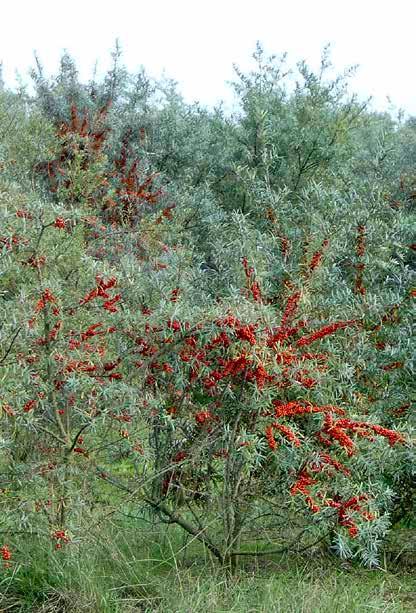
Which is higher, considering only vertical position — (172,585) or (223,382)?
(223,382)

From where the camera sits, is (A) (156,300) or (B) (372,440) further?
(A) (156,300)

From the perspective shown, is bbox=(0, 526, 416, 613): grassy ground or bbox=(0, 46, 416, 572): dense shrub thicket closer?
bbox=(0, 526, 416, 613): grassy ground

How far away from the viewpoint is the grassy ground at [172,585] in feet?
13.0

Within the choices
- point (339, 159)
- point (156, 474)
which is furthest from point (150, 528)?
point (339, 159)

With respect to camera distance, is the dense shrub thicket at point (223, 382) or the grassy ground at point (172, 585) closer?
the grassy ground at point (172, 585)

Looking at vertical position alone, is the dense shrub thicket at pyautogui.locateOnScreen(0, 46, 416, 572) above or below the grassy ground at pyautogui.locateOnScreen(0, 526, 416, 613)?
Answer: above

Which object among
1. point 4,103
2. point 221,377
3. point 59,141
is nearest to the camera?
point 221,377

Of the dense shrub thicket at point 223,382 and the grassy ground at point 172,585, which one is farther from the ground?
the dense shrub thicket at point 223,382

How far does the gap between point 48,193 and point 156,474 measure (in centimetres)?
729

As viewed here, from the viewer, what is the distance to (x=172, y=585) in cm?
433

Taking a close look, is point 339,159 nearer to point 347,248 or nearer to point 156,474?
point 347,248

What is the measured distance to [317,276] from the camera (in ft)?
16.3

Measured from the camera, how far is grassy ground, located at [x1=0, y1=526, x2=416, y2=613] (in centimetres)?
396

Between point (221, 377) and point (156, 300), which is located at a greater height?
point (156, 300)
